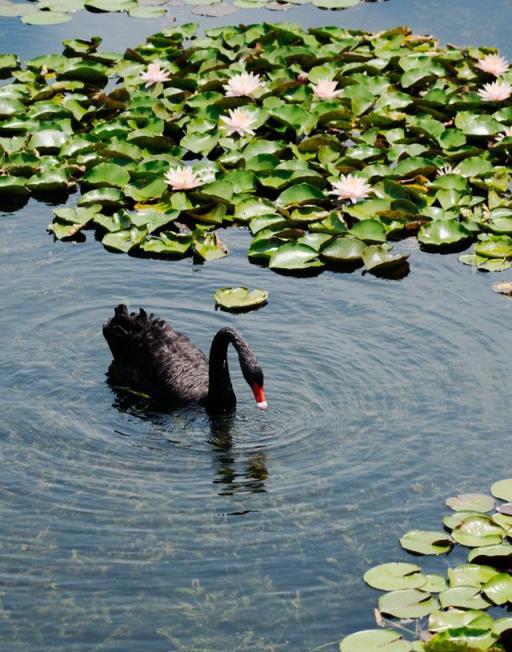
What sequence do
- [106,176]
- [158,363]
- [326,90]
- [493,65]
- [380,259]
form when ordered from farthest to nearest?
1. [493,65]
2. [326,90]
3. [106,176]
4. [380,259]
5. [158,363]

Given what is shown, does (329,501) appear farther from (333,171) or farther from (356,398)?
(333,171)

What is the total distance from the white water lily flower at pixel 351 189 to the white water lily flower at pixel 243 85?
2.13 m

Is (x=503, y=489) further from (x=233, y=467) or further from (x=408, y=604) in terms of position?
(x=233, y=467)

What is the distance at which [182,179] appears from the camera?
11.5 meters

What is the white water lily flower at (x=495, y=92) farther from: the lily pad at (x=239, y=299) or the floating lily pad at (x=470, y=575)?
the floating lily pad at (x=470, y=575)

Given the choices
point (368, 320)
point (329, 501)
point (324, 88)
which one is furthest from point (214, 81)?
point (329, 501)

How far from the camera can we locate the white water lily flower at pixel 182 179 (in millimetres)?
11523

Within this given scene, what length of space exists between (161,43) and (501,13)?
487cm

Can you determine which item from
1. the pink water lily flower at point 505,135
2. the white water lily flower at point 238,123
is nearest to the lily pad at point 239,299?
the white water lily flower at point 238,123

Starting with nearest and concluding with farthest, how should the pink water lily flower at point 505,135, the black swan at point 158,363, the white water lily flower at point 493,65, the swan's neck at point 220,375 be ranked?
the swan's neck at point 220,375 < the black swan at point 158,363 < the pink water lily flower at point 505,135 < the white water lily flower at point 493,65

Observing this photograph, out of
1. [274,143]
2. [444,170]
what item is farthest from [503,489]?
[274,143]

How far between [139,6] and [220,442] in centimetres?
938

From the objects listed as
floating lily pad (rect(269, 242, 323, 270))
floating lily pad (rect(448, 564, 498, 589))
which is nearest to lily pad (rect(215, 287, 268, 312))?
floating lily pad (rect(269, 242, 323, 270))

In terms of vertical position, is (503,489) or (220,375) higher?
(220,375)
